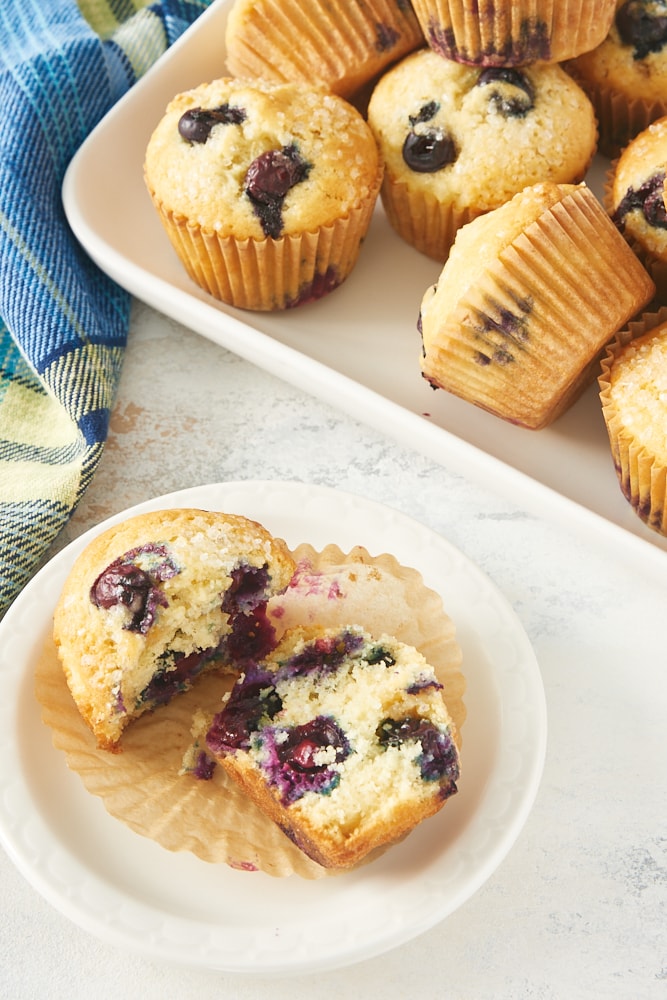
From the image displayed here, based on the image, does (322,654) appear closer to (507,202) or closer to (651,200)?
(507,202)

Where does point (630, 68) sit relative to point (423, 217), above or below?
above

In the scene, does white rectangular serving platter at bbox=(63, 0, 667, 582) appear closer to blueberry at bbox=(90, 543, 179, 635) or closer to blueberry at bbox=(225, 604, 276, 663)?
blueberry at bbox=(225, 604, 276, 663)

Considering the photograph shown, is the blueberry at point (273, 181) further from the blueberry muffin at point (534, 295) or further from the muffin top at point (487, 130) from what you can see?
the blueberry muffin at point (534, 295)

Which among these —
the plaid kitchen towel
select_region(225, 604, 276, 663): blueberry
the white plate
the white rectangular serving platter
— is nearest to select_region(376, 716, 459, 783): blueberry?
the white plate

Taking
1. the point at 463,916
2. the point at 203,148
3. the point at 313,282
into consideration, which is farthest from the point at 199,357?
the point at 463,916

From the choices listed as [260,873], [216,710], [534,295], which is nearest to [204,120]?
[534,295]

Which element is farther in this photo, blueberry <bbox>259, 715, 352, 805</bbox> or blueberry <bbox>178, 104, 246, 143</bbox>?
blueberry <bbox>178, 104, 246, 143</bbox>

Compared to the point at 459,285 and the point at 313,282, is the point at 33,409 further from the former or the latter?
the point at 459,285
